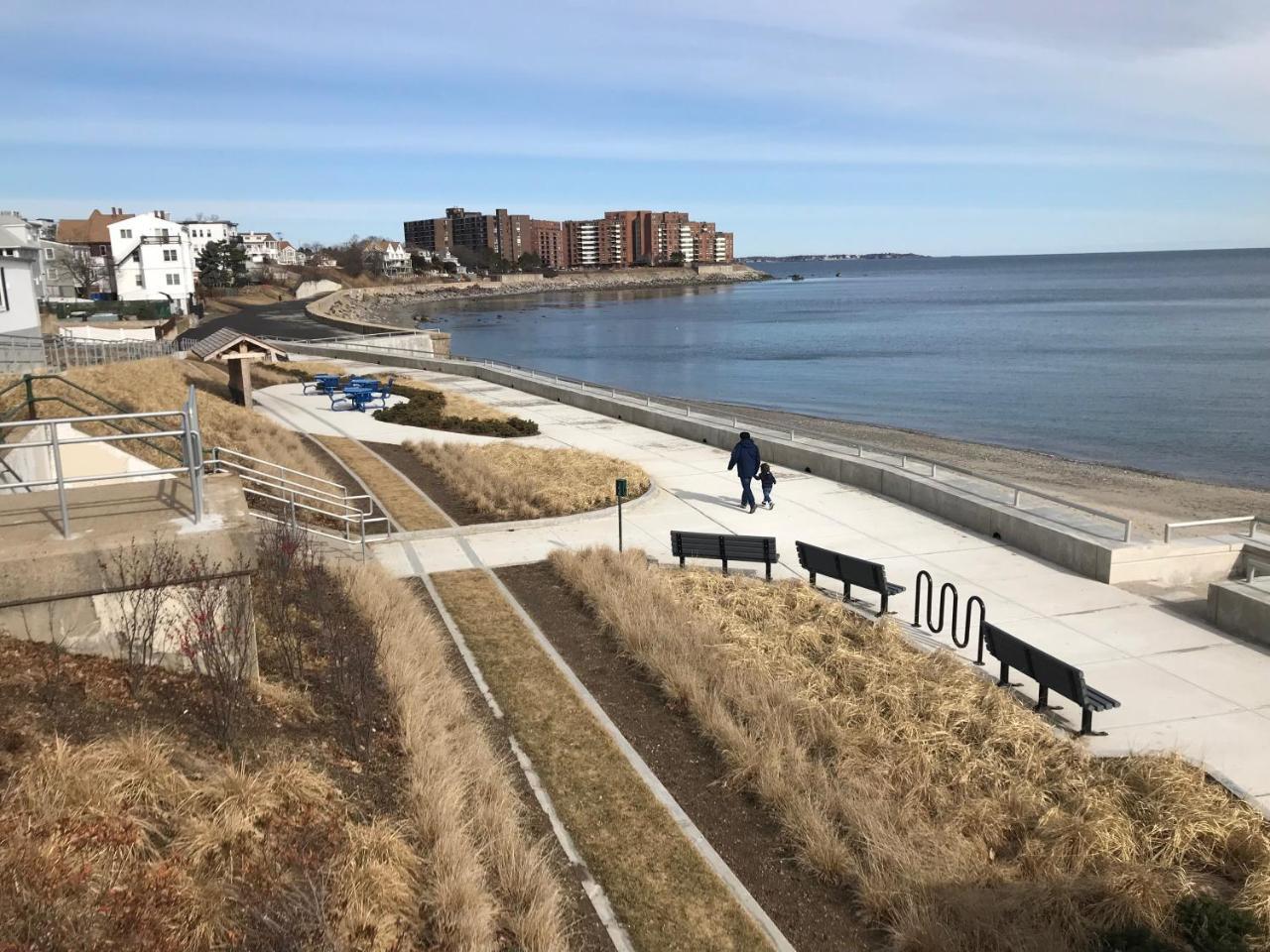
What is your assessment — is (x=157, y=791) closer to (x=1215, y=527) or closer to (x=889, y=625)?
(x=889, y=625)

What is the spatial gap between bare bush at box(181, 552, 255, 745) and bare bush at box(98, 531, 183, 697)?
16 centimetres

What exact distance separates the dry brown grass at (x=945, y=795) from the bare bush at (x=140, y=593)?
14.8 ft

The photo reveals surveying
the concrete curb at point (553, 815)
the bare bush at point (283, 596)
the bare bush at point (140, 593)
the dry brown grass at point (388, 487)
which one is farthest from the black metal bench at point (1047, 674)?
the dry brown grass at point (388, 487)

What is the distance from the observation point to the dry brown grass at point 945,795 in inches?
240

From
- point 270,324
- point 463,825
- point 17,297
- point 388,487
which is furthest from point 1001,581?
point 270,324

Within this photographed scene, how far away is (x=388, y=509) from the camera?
1703 cm

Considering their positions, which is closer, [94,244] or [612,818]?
[612,818]

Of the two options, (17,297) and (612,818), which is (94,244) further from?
(612,818)

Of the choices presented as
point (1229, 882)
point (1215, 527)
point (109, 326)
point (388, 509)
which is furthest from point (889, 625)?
point (109, 326)

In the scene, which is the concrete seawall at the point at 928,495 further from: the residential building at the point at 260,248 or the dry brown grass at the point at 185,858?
the residential building at the point at 260,248

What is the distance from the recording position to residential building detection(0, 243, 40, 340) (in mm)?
27828

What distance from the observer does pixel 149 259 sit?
8362 cm

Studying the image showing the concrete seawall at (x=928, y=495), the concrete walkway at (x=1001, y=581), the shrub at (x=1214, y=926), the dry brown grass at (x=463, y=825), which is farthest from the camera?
the concrete seawall at (x=928, y=495)

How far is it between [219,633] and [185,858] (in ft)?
7.15
